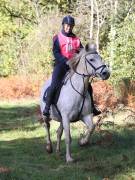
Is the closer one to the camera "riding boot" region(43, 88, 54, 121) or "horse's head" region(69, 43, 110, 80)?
A: "horse's head" region(69, 43, 110, 80)

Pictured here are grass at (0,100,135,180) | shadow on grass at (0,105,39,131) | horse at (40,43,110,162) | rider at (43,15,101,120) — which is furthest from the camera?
shadow on grass at (0,105,39,131)

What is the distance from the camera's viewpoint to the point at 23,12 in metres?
52.9

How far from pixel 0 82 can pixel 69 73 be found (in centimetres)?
2549

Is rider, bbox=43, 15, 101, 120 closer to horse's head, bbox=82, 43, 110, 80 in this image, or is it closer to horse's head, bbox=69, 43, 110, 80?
horse's head, bbox=69, 43, 110, 80

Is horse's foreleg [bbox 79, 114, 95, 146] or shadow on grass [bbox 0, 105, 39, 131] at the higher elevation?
horse's foreleg [bbox 79, 114, 95, 146]

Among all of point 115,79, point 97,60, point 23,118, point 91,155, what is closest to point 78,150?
point 91,155

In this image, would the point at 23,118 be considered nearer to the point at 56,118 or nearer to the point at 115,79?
the point at 115,79

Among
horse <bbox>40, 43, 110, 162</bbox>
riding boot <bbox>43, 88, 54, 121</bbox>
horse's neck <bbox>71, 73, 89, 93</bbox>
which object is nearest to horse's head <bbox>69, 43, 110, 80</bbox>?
horse <bbox>40, 43, 110, 162</bbox>

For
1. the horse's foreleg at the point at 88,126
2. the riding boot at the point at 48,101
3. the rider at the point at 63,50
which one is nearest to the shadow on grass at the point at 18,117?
the riding boot at the point at 48,101

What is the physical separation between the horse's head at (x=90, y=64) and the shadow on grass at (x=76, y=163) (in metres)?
1.76

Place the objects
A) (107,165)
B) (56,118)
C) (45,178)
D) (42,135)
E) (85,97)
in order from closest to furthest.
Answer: (45,178), (107,165), (85,97), (56,118), (42,135)

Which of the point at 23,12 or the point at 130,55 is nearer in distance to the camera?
the point at 130,55

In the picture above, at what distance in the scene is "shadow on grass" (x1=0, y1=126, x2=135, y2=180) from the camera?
31.9 ft

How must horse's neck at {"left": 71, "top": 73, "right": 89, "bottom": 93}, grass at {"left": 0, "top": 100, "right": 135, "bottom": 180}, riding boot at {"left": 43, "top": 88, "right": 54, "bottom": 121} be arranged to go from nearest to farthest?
grass at {"left": 0, "top": 100, "right": 135, "bottom": 180} < horse's neck at {"left": 71, "top": 73, "right": 89, "bottom": 93} < riding boot at {"left": 43, "top": 88, "right": 54, "bottom": 121}
